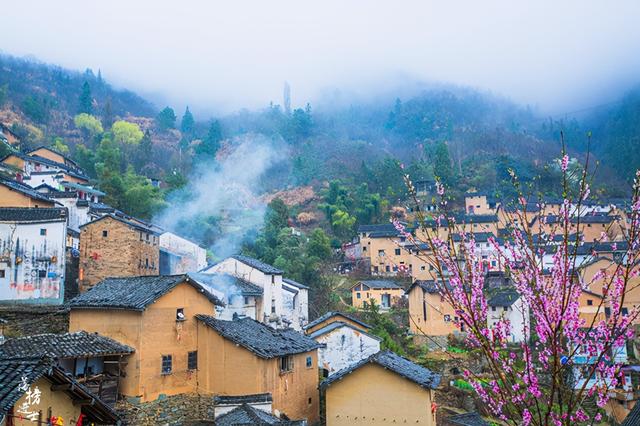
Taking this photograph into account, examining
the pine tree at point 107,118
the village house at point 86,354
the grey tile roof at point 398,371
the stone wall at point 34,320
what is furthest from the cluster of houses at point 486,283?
the pine tree at point 107,118

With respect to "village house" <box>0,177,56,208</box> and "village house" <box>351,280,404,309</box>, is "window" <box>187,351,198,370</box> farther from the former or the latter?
"village house" <box>351,280,404,309</box>

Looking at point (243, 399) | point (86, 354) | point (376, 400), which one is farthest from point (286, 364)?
point (86, 354)

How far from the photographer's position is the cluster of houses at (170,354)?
17297 millimetres

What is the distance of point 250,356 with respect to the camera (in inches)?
808

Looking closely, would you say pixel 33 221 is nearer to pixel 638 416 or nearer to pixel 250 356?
pixel 250 356

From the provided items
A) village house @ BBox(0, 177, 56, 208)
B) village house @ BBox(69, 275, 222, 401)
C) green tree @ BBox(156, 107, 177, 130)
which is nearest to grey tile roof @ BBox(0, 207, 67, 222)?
village house @ BBox(0, 177, 56, 208)

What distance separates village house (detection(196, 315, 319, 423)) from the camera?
20.4 metres

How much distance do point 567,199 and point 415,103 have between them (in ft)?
412

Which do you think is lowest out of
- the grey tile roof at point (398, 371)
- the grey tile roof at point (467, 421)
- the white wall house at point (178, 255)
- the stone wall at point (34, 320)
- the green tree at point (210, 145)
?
the grey tile roof at point (467, 421)

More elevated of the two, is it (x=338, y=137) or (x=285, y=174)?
(x=338, y=137)

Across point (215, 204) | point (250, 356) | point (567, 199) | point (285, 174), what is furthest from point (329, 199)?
point (567, 199)

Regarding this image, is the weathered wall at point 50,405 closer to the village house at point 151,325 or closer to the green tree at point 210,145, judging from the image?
the village house at point 151,325

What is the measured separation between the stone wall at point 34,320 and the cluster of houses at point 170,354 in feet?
1.41

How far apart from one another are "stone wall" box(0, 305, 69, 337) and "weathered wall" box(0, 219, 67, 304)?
330 centimetres
